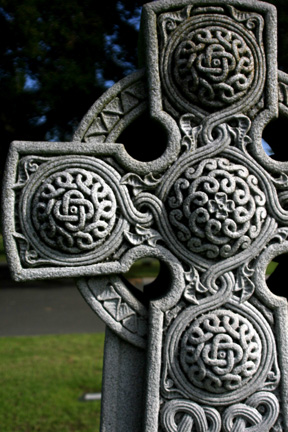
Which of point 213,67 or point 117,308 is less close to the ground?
point 213,67

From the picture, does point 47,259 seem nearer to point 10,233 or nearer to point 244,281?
point 10,233

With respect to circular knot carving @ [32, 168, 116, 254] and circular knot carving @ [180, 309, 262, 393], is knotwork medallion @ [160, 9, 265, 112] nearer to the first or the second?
circular knot carving @ [32, 168, 116, 254]

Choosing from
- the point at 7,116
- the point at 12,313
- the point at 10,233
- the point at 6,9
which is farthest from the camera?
the point at 12,313

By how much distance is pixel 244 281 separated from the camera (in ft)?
4.99

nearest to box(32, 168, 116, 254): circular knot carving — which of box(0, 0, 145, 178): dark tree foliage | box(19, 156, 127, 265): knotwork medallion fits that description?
box(19, 156, 127, 265): knotwork medallion

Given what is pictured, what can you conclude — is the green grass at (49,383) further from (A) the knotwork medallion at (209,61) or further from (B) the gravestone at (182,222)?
(A) the knotwork medallion at (209,61)

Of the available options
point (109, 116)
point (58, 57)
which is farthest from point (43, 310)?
point (109, 116)

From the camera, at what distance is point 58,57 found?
3.00 meters

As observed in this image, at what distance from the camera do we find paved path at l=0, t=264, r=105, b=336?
5904 mm

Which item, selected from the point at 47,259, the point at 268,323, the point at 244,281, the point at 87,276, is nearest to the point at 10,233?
the point at 47,259

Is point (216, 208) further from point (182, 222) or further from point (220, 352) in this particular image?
point (220, 352)

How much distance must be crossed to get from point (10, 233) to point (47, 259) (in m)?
0.14

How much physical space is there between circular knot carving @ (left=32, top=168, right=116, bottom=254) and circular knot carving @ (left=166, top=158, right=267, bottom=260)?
0.70ft

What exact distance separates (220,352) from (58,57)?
2.25 metres
